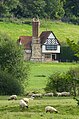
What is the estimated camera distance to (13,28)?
126062 millimetres

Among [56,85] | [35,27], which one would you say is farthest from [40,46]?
[56,85]

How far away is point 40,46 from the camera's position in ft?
367

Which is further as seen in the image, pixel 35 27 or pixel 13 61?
pixel 35 27

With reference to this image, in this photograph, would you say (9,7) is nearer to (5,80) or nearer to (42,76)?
(42,76)

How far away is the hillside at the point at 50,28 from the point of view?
124 m

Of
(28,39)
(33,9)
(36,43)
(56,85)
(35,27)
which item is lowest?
(36,43)

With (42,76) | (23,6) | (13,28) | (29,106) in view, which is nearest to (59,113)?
(29,106)

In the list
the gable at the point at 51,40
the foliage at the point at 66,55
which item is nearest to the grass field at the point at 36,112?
the foliage at the point at 66,55

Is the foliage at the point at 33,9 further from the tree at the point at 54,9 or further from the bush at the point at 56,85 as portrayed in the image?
the bush at the point at 56,85

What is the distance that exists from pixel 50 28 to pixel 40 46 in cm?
2174

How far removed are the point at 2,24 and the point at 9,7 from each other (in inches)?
224

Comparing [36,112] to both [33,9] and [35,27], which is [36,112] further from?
[33,9]

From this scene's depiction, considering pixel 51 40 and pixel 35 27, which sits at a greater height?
pixel 35 27

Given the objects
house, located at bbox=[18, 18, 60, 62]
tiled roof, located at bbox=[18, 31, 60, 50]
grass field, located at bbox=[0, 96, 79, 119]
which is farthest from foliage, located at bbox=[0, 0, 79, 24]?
grass field, located at bbox=[0, 96, 79, 119]
